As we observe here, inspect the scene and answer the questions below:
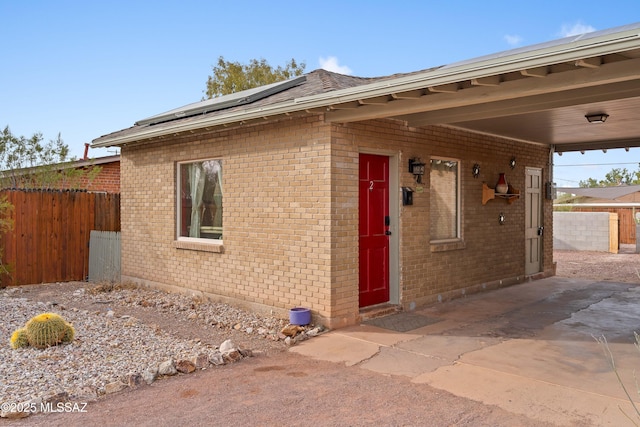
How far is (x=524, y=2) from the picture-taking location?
10219 millimetres

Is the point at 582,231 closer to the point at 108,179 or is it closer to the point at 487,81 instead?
the point at 487,81

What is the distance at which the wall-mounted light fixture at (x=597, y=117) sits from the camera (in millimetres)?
7034

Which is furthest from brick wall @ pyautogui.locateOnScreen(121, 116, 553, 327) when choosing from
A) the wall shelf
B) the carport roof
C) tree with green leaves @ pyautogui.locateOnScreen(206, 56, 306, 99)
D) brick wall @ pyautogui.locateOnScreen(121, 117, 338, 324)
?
tree with green leaves @ pyautogui.locateOnScreen(206, 56, 306, 99)

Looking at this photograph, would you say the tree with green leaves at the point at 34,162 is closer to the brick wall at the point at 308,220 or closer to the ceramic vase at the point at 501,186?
the brick wall at the point at 308,220

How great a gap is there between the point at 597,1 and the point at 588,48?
777cm

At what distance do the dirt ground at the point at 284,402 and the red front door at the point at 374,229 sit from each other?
2.10 meters

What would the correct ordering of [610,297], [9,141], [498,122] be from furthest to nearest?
[9,141], [610,297], [498,122]

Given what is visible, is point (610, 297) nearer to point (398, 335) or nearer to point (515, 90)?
A: point (398, 335)

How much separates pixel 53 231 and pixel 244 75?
19.7 meters

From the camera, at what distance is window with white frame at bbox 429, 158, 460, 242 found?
816 cm

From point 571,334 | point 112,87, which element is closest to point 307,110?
point 571,334

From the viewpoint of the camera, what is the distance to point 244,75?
1118 inches

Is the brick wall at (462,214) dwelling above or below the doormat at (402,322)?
above

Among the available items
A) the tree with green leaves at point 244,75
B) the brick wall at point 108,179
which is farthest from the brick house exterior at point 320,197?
the tree with green leaves at point 244,75
